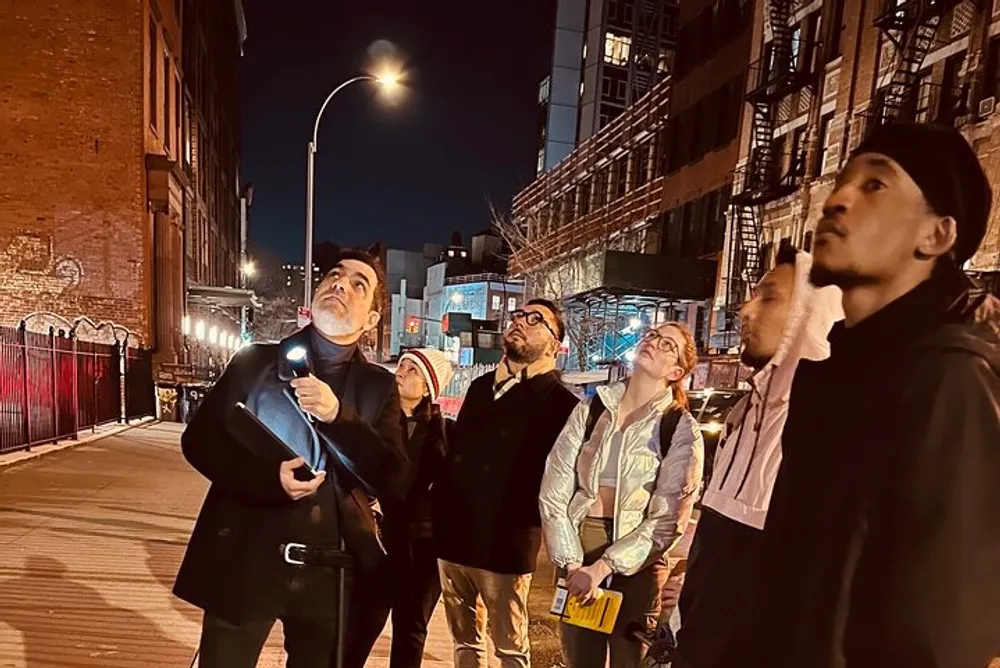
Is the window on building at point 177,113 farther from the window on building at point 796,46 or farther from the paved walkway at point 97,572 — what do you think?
the window on building at point 796,46

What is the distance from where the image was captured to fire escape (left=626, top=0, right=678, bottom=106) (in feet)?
137

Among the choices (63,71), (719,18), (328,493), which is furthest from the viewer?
(719,18)

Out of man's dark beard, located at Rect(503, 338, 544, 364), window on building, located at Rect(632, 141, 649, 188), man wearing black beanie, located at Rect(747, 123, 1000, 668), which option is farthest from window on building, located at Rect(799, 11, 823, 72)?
man wearing black beanie, located at Rect(747, 123, 1000, 668)

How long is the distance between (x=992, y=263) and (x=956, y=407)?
13624 mm

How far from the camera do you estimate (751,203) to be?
19406 mm

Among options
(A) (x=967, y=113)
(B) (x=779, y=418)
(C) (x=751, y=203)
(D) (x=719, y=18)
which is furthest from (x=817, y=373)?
(D) (x=719, y=18)

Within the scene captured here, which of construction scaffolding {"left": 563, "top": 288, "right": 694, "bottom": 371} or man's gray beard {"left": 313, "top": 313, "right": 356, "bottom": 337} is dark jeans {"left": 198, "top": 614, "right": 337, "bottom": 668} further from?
construction scaffolding {"left": 563, "top": 288, "right": 694, "bottom": 371}

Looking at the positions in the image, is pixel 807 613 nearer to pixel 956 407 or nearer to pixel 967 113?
pixel 956 407

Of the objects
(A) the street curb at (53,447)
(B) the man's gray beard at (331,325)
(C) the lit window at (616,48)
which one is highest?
(C) the lit window at (616,48)

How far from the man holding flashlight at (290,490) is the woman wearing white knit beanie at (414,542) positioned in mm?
810

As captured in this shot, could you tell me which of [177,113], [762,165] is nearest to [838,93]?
[762,165]

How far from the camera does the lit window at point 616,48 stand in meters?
42.7

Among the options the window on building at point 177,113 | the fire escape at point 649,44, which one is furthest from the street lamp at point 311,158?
the fire escape at point 649,44

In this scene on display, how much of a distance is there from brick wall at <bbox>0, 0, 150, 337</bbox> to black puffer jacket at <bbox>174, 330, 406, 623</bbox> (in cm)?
1725
